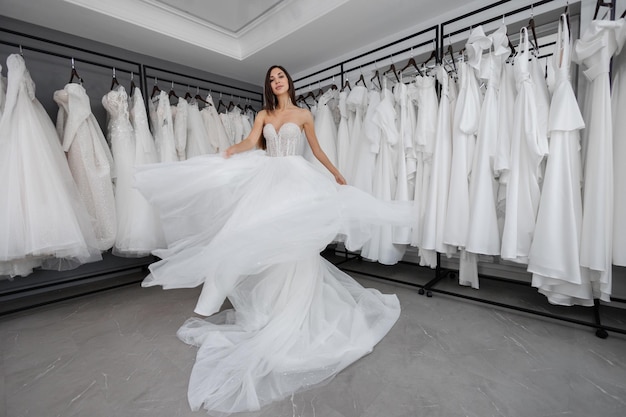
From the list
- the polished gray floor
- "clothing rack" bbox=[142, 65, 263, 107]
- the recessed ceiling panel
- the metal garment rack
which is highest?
the recessed ceiling panel

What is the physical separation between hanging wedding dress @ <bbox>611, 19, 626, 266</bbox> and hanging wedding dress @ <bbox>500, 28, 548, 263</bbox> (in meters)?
0.34

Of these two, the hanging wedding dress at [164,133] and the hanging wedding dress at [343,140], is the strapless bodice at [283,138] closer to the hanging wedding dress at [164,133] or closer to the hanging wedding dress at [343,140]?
the hanging wedding dress at [343,140]

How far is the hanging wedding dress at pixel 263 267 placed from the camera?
4.12 feet

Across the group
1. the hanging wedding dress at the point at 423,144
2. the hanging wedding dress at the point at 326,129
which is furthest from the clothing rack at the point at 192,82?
the hanging wedding dress at the point at 423,144

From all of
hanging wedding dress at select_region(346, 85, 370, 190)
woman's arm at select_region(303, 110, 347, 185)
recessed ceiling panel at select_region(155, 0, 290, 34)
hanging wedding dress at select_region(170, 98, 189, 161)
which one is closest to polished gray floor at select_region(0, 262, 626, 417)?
woman's arm at select_region(303, 110, 347, 185)

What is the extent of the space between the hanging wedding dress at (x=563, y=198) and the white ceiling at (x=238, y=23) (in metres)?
1.38

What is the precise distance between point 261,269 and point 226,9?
2768 mm

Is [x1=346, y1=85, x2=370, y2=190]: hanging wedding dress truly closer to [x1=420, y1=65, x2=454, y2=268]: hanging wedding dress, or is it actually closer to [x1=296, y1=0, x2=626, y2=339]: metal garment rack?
[x1=296, y1=0, x2=626, y2=339]: metal garment rack

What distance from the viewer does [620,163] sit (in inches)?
60.1

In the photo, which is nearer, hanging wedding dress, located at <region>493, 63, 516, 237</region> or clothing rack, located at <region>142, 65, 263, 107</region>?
hanging wedding dress, located at <region>493, 63, 516, 237</region>

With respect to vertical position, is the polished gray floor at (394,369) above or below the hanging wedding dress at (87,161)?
below

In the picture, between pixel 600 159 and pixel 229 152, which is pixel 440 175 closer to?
pixel 600 159

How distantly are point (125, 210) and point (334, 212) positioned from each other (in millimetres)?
2005

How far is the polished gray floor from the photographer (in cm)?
114
